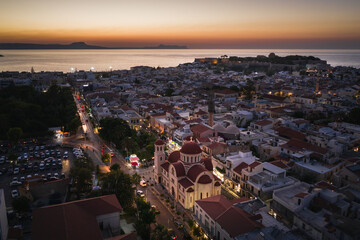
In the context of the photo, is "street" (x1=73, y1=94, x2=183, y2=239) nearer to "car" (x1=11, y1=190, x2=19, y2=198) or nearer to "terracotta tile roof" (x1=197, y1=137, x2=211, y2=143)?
"terracotta tile roof" (x1=197, y1=137, x2=211, y2=143)

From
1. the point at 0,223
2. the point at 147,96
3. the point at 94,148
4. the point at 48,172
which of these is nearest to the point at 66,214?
the point at 0,223

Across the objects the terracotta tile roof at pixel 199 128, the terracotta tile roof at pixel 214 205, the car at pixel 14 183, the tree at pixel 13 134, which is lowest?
the car at pixel 14 183

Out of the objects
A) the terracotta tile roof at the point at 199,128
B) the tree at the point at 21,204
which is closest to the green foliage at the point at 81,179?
the tree at the point at 21,204

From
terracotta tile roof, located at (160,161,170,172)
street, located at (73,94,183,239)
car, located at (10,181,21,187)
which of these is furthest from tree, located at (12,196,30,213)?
terracotta tile roof, located at (160,161,170,172)

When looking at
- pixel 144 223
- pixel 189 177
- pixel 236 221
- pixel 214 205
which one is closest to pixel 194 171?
pixel 189 177

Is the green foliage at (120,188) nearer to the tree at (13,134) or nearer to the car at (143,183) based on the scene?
the car at (143,183)

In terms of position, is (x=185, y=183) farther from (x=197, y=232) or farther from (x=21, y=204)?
(x=21, y=204)
